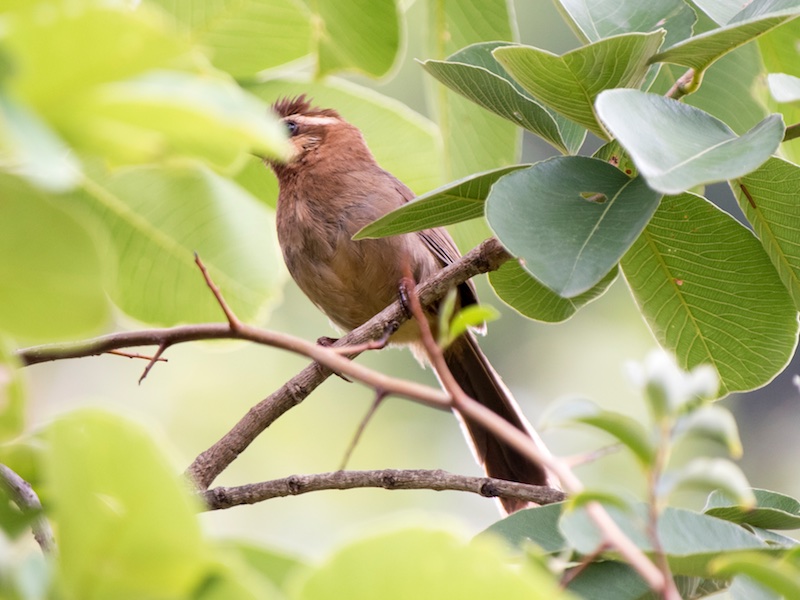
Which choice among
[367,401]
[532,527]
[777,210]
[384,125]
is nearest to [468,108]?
[384,125]

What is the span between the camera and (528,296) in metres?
2.09

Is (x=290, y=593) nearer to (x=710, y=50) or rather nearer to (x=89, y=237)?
(x=89, y=237)

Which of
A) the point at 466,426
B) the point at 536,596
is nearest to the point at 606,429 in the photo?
the point at 536,596

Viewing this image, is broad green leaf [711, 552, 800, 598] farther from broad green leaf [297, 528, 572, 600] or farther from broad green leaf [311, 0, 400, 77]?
broad green leaf [311, 0, 400, 77]

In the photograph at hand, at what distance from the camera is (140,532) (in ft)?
2.25

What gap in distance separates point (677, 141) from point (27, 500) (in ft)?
3.73

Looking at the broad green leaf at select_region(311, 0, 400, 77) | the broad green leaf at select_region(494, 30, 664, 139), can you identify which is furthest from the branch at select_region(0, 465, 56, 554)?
the broad green leaf at select_region(311, 0, 400, 77)

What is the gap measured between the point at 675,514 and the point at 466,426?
2.45 meters

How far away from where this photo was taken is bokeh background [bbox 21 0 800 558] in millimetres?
8500

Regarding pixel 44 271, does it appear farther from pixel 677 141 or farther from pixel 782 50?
pixel 782 50

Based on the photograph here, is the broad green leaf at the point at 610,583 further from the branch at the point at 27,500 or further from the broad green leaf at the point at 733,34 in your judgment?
the broad green leaf at the point at 733,34

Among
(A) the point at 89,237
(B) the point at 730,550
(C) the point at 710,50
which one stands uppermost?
(C) the point at 710,50

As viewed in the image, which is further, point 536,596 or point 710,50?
point 710,50

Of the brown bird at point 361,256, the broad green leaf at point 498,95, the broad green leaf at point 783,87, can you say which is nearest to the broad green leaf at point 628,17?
the broad green leaf at point 498,95
